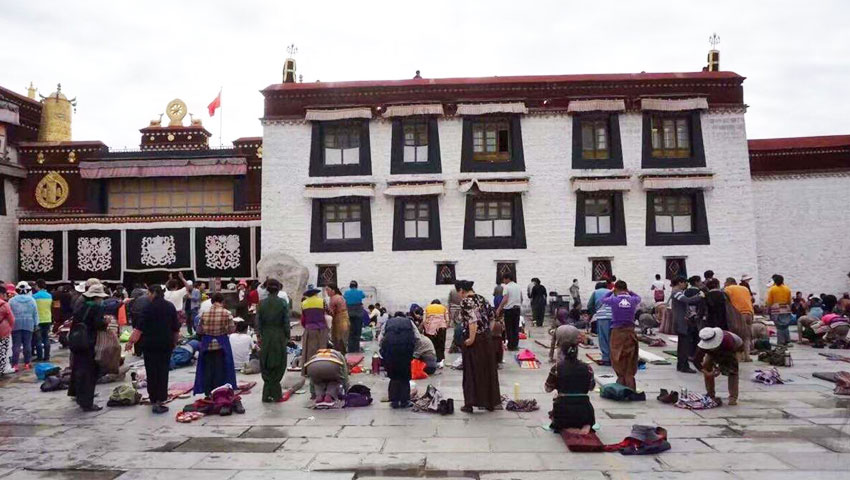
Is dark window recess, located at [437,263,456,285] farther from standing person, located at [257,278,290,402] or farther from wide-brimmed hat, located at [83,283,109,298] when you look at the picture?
wide-brimmed hat, located at [83,283,109,298]

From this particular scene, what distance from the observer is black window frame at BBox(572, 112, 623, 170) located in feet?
78.5

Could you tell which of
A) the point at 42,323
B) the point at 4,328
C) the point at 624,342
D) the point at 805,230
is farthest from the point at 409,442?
the point at 805,230

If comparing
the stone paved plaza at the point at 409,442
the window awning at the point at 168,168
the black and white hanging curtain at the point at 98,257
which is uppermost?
the window awning at the point at 168,168

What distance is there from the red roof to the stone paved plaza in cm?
1621

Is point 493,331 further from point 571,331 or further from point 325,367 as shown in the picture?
point 325,367

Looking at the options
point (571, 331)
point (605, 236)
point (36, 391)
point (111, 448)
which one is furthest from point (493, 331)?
point (605, 236)

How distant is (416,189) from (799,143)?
47.0 feet

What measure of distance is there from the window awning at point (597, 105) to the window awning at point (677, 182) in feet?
8.74

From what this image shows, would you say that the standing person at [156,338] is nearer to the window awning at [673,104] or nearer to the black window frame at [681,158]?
the black window frame at [681,158]

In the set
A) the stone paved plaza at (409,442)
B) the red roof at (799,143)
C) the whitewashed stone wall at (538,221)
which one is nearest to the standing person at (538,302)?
the whitewashed stone wall at (538,221)

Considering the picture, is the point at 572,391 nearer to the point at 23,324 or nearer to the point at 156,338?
the point at 156,338

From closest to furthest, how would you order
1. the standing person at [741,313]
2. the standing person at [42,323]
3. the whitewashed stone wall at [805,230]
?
the standing person at [741,313] < the standing person at [42,323] < the whitewashed stone wall at [805,230]

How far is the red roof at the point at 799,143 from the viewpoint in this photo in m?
24.5

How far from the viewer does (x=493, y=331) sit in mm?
10477
